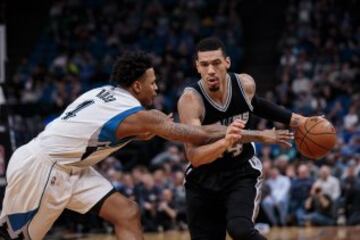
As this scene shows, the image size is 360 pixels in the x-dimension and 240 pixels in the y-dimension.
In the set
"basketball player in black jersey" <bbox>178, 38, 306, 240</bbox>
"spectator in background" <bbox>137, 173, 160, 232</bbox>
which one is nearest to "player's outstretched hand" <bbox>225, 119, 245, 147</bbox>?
"basketball player in black jersey" <bbox>178, 38, 306, 240</bbox>

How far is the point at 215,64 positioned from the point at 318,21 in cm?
1403

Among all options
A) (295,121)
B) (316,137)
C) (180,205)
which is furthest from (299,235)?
(316,137)

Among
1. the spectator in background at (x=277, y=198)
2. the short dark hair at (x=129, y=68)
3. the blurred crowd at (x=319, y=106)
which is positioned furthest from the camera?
the spectator in background at (x=277, y=198)

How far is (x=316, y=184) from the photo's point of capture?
14.6m

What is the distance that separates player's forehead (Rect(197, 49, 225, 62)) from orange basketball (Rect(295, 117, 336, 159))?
95cm

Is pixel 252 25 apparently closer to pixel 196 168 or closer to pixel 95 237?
pixel 95 237

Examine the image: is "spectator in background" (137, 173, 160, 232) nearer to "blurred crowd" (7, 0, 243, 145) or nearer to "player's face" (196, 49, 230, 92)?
"blurred crowd" (7, 0, 243, 145)

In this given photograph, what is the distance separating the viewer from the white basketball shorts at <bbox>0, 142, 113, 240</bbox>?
20.1 feet

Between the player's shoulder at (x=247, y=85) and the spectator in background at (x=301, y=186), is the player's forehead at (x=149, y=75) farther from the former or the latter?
the spectator in background at (x=301, y=186)

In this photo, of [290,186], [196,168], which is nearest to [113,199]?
[196,168]

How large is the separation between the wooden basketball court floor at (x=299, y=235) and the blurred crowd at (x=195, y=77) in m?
0.78

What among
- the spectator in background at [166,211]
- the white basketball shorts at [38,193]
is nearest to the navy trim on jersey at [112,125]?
the white basketball shorts at [38,193]

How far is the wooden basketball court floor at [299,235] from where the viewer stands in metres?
12.2

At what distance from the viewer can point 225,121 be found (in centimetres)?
670
